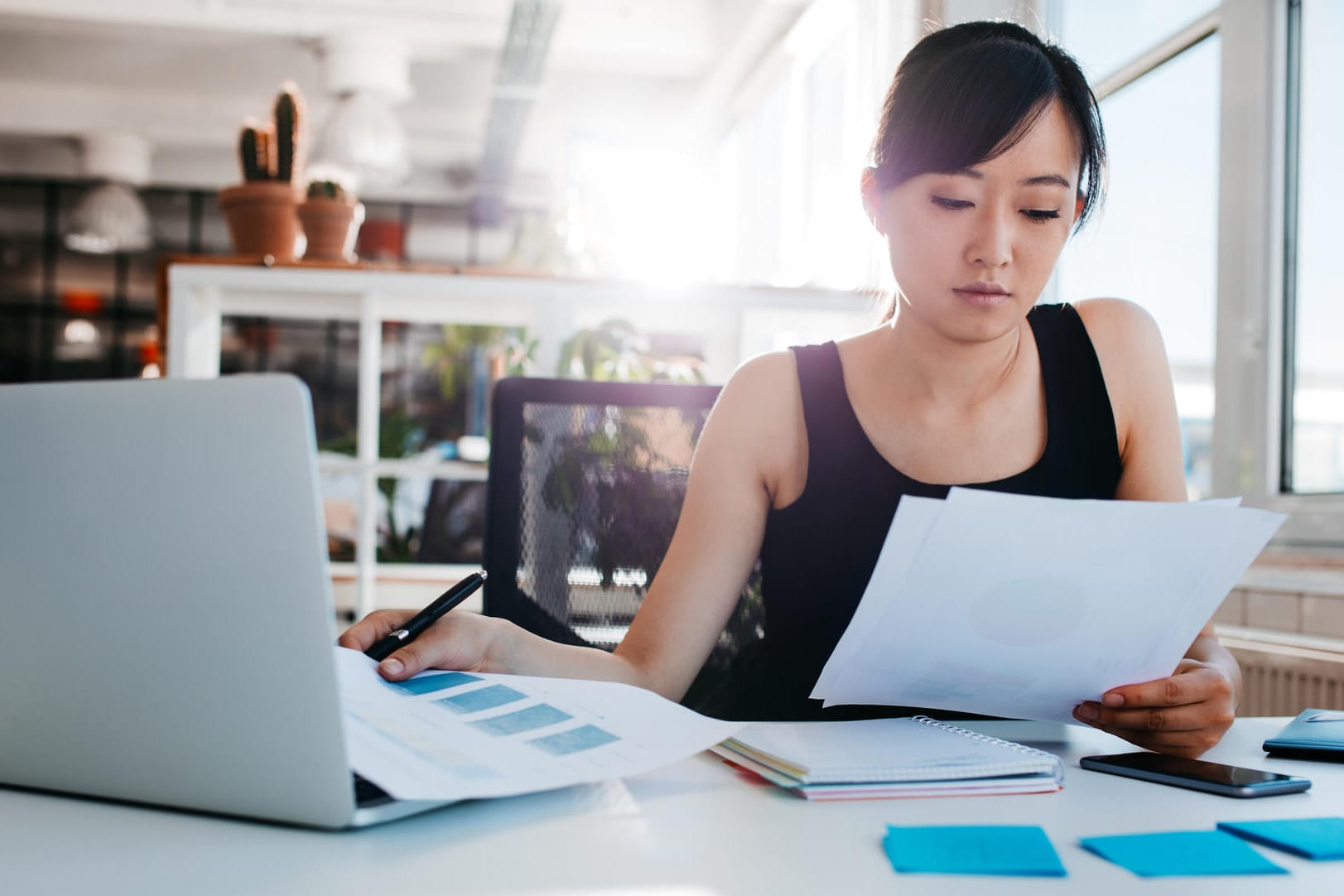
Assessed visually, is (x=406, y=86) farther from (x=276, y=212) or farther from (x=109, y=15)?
(x=276, y=212)

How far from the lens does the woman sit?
976 mm

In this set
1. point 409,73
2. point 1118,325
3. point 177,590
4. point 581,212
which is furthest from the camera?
point 409,73

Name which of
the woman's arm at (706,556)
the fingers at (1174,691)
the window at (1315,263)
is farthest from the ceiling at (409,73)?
the fingers at (1174,691)

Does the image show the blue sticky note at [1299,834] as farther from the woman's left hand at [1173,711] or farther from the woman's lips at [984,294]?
the woman's lips at [984,294]

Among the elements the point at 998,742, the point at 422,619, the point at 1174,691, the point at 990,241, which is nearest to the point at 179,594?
the point at 422,619

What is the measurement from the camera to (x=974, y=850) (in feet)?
1.63

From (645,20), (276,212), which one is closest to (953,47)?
(276,212)

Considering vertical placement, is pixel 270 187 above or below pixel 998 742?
above

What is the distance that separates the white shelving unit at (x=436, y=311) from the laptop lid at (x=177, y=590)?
6.40 feet

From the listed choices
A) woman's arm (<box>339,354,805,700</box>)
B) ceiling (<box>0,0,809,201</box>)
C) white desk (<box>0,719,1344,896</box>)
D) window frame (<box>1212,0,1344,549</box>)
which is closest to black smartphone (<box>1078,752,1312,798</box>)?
white desk (<box>0,719,1344,896</box>)

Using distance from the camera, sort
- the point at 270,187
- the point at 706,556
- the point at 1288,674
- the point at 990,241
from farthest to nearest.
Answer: the point at 270,187, the point at 1288,674, the point at 706,556, the point at 990,241

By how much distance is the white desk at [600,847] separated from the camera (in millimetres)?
450

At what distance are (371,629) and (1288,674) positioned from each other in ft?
4.82

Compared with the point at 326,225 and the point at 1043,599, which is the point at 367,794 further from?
the point at 326,225
